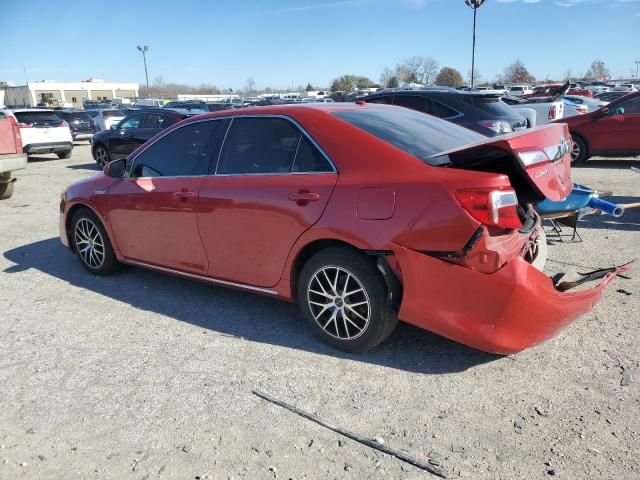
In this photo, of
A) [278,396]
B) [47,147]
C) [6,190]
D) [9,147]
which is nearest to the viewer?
[278,396]

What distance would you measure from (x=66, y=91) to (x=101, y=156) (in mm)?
107092

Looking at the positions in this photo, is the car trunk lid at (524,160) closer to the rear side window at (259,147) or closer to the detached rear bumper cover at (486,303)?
the detached rear bumper cover at (486,303)

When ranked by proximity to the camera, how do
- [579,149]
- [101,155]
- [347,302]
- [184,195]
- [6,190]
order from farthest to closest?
[101,155] < [579,149] < [6,190] < [184,195] < [347,302]

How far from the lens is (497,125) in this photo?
907cm

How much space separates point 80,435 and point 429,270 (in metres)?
2.13

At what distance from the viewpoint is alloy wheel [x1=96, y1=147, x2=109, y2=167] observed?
14.5 m

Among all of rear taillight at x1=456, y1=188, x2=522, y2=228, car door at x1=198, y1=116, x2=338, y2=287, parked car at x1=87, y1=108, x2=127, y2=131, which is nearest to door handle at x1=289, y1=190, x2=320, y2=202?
car door at x1=198, y1=116, x2=338, y2=287

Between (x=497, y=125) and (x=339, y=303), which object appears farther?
(x=497, y=125)

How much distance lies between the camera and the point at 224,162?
4285 mm

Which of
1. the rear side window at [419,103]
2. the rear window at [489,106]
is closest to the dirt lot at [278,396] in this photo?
the rear window at [489,106]

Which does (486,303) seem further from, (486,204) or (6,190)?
(6,190)

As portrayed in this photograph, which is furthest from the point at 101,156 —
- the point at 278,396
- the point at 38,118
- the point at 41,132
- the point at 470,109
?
the point at 278,396

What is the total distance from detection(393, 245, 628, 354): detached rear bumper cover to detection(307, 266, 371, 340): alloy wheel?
0.31 m

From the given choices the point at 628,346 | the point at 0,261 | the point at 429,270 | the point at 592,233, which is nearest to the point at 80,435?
the point at 429,270
